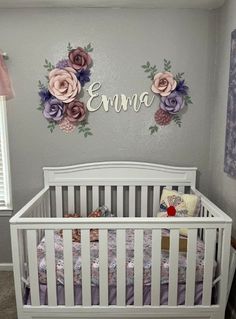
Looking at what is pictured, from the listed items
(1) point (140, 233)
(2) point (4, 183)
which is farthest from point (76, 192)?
(1) point (140, 233)

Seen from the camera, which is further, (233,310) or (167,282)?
(233,310)

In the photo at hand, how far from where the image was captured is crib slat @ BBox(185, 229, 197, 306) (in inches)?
61.9

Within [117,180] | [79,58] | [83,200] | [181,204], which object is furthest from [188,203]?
[79,58]

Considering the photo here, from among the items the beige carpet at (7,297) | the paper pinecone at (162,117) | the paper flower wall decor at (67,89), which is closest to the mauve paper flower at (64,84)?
the paper flower wall decor at (67,89)

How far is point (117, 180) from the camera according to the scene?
2.32 m

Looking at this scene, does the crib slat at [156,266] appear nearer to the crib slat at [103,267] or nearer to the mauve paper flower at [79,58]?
the crib slat at [103,267]

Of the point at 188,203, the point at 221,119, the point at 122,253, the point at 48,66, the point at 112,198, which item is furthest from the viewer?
the point at 112,198

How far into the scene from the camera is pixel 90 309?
5.39ft

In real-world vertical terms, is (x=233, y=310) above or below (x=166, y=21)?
below

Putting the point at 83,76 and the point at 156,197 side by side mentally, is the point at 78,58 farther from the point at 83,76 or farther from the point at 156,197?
the point at 156,197

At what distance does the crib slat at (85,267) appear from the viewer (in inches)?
62.1

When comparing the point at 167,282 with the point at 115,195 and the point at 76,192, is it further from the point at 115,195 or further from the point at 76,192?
the point at 76,192

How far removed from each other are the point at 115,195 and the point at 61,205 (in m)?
0.46

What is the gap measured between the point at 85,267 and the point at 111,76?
147 cm
